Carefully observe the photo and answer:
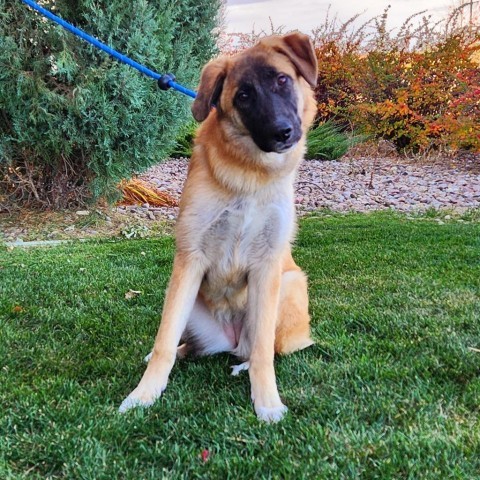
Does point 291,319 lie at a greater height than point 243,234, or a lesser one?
lesser

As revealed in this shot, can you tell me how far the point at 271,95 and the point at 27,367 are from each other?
181cm

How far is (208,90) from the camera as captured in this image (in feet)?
8.46

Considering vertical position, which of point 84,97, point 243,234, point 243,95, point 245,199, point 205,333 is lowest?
point 205,333

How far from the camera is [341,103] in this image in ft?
42.7

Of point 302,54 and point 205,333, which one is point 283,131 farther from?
point 205,333

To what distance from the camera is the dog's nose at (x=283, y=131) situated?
95.4 inches

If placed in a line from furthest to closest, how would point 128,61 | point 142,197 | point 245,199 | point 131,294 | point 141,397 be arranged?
point 142,197 → point 131,294 → point 128,61 → point 245,199 → point 141,397

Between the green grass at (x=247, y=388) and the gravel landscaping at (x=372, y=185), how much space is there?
3848 millimetres

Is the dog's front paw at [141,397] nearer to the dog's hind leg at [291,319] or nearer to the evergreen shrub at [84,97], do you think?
the dog's hind leg at [291,319]

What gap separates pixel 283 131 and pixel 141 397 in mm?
1349

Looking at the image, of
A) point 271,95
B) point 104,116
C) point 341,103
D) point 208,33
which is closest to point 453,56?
point 341,103

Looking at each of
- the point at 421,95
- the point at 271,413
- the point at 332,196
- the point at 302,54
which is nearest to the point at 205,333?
the point at 271,413

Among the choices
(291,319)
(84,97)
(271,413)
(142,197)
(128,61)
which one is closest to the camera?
(271,413)

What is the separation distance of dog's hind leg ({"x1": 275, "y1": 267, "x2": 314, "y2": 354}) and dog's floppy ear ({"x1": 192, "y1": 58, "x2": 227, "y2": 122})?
0.96 m
